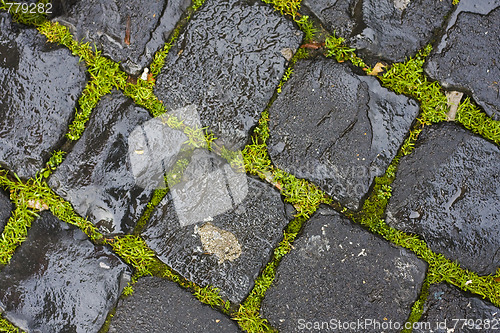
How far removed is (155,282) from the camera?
210 cm

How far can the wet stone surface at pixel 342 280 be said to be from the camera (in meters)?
2.05

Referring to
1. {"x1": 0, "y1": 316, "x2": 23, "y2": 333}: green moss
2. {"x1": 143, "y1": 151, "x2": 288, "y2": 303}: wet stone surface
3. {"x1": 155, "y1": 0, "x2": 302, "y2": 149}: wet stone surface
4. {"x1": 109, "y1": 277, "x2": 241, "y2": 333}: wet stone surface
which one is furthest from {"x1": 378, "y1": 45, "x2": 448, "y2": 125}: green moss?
{"x1": 0, "y1": 316, "x2": 23, "y2": 333}: green moss

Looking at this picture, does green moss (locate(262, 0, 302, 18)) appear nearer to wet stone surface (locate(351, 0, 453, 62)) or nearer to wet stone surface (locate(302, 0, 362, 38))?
wet stone surface (locate(302, 0, 362, 38))

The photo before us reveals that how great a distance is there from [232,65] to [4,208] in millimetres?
1679

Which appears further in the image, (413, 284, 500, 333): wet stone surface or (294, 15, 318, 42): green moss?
(294, 15, 318, 42): green moss

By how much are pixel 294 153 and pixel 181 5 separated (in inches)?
46.6

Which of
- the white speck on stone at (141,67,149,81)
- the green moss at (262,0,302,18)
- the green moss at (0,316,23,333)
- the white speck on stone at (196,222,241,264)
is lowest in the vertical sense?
the green moss at (0,316,23,333)

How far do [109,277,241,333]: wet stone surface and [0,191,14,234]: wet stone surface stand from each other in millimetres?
888

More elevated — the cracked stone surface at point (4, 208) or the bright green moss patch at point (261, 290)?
the bright green moss patch at point (261, 290)

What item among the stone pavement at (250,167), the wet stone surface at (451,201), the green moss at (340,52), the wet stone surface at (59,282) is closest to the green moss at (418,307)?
the stone pavement at (250,167)

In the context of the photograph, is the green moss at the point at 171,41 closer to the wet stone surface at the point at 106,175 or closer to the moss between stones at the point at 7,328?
the wet stone surface at the point at 106,175

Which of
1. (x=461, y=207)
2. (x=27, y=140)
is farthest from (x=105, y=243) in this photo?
(x=461, y=207)

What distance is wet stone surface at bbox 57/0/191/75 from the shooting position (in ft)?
7.02

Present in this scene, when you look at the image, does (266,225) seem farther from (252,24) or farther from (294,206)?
(252,24)
